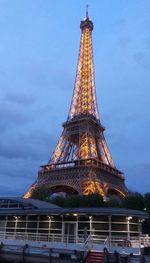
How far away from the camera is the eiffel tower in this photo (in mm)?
68125

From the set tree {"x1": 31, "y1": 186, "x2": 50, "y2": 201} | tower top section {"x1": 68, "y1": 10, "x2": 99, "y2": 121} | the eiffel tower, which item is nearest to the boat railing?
tree {"x1": 31, "y1": 186, "x2": 50, "y2": 201}

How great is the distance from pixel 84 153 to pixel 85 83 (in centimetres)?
2253

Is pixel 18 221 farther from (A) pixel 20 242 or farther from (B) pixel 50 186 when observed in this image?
(B) pixel 50 186

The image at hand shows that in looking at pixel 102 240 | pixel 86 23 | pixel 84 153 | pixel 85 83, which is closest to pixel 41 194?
pixel 84 153

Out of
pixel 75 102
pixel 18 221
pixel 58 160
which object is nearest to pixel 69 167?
pixel 58 160

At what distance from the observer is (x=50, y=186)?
70500mm

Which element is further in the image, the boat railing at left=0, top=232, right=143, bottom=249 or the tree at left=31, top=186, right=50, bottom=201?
the tree at left=31, top=186, right=50, bottom=201

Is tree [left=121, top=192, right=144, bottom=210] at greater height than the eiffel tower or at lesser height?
lesser

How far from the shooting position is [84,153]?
74625 millimetres

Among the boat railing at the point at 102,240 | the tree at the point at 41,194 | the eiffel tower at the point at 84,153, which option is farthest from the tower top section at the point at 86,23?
the boat railing at the point at 102,240

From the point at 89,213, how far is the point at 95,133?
55590 millimetres

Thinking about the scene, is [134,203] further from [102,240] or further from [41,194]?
[102,240]

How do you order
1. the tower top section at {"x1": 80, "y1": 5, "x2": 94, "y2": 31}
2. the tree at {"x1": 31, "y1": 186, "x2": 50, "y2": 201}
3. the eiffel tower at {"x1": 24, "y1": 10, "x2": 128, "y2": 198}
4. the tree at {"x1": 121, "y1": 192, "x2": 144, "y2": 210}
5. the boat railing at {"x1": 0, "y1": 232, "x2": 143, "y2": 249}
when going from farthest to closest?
the tower top section at {"x1": 80, "y1": 5, "x2": 94, "y2": 31} < the eiffel tower at {"x1": 24, "y1": 10, "x2": 128, "y2": 198} < the tree at {"x1": 31, "y1": 186, "x2": 50, "y2": 201} < the tree at {"x1": 121, "y1": 192, "x2": 144, "y2": 210} < the boat railing at {"x1": 0, "y1": 232, "x2": 143, "y2": 249}

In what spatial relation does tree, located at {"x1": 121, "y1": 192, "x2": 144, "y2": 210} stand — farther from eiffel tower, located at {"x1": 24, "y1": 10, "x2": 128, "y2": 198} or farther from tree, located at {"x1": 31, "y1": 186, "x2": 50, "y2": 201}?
tree, located at {"x1": 31, "y1": 186, "x2": 50, "y2": 201}
